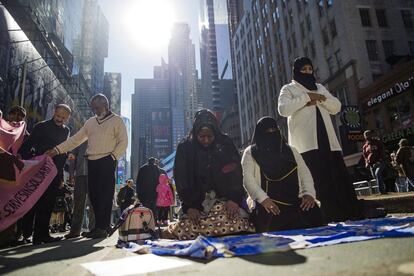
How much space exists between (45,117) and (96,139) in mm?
20558

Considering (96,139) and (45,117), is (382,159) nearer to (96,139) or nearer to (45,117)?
(96,139)

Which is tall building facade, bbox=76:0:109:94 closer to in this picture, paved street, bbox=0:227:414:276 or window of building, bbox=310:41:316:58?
window of building, bbox=310:41:316:58

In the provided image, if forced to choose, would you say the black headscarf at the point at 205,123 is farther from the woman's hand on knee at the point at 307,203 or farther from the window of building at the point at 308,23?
the window of building at the point at 308,23

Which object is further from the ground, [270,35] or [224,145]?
[270,35]

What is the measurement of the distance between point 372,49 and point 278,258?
2369 cm

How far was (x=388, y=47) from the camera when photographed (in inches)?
869

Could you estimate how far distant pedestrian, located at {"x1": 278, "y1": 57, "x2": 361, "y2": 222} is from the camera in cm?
368

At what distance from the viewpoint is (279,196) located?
11.0 feet

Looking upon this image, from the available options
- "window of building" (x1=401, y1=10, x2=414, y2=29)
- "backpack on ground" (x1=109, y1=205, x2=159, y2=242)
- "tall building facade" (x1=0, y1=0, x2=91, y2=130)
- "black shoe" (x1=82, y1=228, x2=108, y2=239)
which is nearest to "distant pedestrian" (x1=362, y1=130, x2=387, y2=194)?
"backpack on ground" (x1=109, y1=205, x2=159, y2=242)

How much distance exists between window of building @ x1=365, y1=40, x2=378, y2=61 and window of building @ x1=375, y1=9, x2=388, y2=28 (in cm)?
198

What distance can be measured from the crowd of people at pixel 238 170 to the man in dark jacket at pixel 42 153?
1cm

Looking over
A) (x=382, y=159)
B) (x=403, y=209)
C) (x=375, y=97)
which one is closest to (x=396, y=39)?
(x=375, y=97)

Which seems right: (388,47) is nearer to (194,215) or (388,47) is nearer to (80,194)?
(80,194)

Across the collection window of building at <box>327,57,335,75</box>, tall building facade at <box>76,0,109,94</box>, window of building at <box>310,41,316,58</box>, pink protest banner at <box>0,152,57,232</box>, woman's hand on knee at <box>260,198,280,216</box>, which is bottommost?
woman's hand on knee at <box>260,198,280,216</box>
